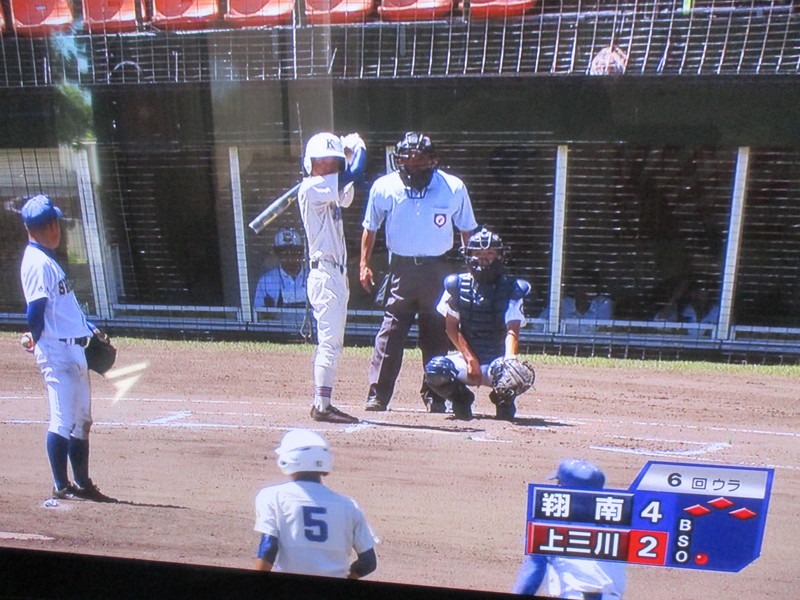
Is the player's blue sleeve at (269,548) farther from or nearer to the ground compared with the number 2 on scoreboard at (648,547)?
nearer to the ground

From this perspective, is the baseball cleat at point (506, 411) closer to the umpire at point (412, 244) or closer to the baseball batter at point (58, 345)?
the umpire at point (412, 244)

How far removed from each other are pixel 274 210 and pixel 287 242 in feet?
0.22

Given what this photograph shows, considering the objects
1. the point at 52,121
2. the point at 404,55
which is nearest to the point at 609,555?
the point at 404,55

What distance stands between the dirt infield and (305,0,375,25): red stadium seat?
61 centimetres

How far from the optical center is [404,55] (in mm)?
1395

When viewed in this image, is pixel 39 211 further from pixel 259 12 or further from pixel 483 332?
pixel 483 332

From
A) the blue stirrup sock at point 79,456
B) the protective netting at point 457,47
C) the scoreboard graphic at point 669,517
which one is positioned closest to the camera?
the protective netting at point 457,47

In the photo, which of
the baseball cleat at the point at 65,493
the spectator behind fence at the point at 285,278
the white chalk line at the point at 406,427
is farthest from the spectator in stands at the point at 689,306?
the baseball cleat at the point at 65,493

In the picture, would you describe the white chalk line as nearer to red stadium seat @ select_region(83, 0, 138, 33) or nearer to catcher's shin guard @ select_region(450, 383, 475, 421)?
catcher's shin guard @ select_region(450, 383, 475, 421)

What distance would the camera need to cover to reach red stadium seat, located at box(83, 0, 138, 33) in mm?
1493

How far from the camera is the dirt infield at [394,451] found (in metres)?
1.45

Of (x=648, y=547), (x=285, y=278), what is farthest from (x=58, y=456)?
(x=648, y=547)

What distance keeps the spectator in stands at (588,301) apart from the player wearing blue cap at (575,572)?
26cm

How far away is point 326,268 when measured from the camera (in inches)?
60.3
